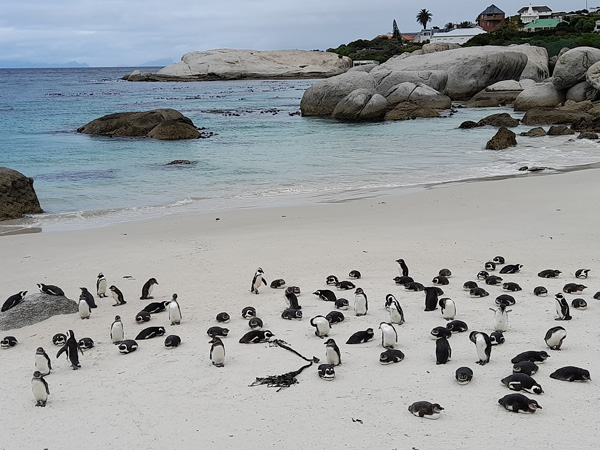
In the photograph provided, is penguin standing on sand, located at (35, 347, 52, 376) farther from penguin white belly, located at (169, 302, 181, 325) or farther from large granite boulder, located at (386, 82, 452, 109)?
large granite boulder, located at (386, 82, 452, 109)

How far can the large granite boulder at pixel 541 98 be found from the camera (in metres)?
34.1

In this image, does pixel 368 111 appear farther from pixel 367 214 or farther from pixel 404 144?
pixel 367 214

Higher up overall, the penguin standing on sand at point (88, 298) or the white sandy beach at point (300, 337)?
the penguin standing on sand at point (88, 298)

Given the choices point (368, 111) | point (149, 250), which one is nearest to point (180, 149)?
point (368, 111)

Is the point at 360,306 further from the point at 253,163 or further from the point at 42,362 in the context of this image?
the point at 253,163

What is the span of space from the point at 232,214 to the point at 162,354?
24.7 ft

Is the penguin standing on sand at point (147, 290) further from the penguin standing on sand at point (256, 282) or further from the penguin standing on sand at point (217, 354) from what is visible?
the penguin standing on sand at point (217, 354)

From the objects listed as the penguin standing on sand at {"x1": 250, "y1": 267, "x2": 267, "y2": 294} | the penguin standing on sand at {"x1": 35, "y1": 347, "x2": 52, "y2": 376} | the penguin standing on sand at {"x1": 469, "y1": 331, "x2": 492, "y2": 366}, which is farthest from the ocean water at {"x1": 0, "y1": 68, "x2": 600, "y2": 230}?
the penguin standing on sand at {"x1": 469, "y1": 331, "x2": 492, "y2": 366}

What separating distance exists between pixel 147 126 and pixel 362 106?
39.0ft

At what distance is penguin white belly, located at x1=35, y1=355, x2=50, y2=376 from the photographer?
243 inches

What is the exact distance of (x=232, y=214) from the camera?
14125 millimetres

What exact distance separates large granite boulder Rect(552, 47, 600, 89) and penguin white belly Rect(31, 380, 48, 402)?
32987 mm

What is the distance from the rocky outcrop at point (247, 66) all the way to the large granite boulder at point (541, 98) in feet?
211

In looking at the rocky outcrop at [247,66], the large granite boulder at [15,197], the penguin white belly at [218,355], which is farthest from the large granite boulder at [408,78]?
the rocky outcrop at [247,66]
